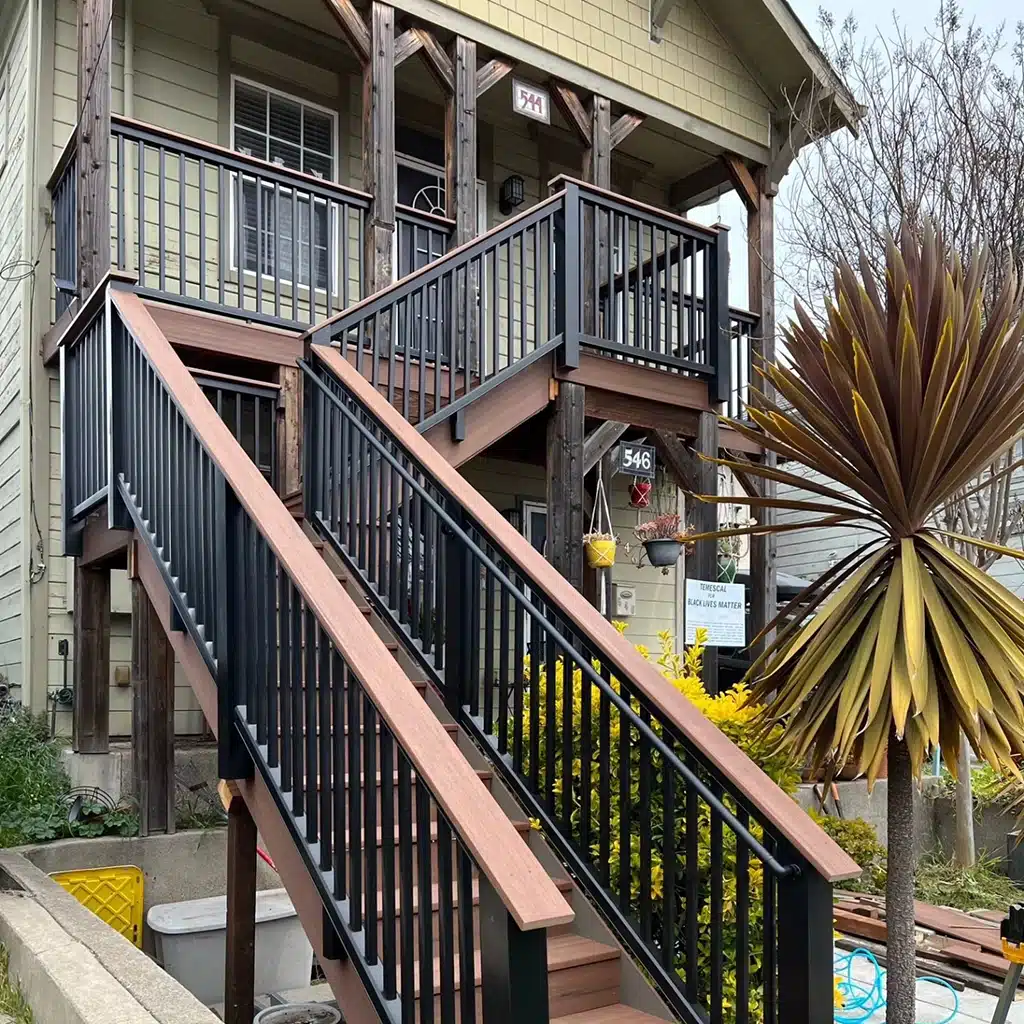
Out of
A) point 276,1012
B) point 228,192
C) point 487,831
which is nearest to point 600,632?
point 487,831

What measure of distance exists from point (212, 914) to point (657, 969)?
2.85 metres

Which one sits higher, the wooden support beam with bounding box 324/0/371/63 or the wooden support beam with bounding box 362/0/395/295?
the wooden support beam with bounding box 324/0/371/63

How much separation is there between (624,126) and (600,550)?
343 cm

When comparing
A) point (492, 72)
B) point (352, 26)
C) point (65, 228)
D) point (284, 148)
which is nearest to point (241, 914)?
point (65, 228)

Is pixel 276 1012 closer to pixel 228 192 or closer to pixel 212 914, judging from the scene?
pixel 212 914

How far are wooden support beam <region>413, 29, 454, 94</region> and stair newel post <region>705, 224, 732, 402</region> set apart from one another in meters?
2.09

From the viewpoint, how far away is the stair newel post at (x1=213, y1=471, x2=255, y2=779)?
3.54 m

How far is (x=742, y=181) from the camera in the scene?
909 centimetres

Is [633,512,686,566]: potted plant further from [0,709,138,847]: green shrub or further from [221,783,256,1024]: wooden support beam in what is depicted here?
[221,783,256,1024]: wooden support beam

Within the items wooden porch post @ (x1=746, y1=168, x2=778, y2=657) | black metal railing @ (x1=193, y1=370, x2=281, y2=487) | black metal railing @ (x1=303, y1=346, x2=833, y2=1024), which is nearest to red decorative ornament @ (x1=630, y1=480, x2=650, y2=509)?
wooden porch post @ (x1=746, y1=168, x2=778, y2=657)

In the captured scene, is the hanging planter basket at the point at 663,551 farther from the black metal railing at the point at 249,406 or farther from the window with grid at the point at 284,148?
the window with grid at the point at 284,148

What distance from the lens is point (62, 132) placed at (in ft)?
22.2

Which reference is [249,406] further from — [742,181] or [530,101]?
[742,181]

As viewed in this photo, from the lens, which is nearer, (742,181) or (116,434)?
(116,434)
